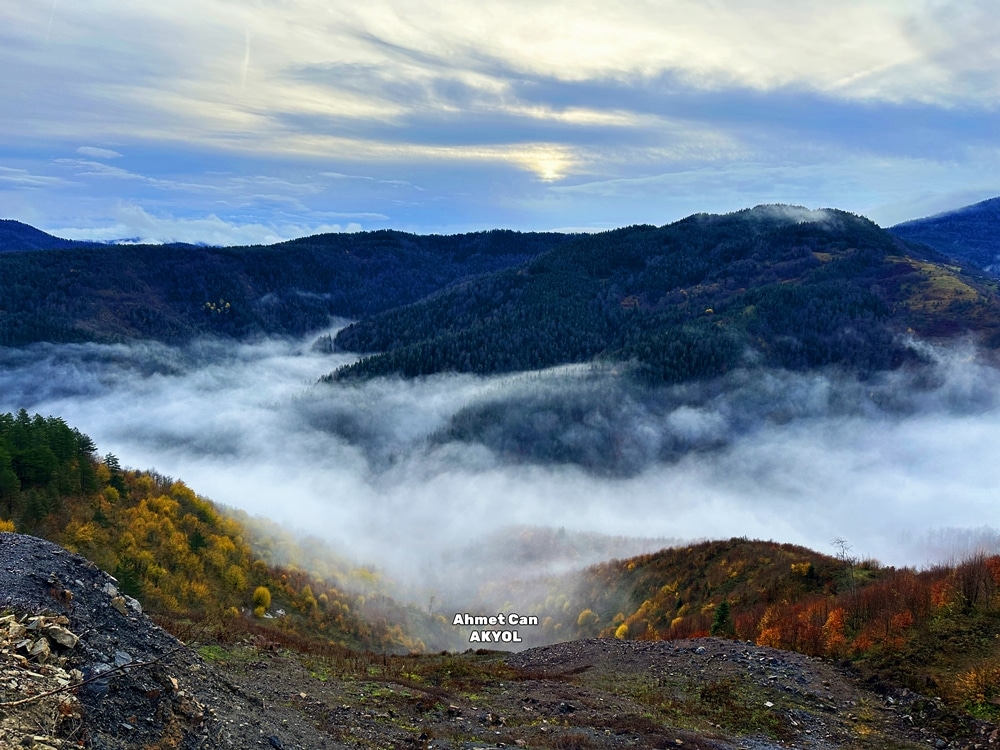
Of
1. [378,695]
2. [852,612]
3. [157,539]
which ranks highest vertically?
[852,612]

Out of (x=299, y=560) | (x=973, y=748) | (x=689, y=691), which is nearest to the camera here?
(x=973, y=748)

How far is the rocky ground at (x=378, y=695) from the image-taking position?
509 inches

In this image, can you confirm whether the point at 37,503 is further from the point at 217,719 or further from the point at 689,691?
the point at 689,691

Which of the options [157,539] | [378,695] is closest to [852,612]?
[378,695]

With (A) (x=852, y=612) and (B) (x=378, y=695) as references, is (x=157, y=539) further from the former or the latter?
(A) (x=852, y=612)

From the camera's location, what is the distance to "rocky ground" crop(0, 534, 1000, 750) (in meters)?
12.9

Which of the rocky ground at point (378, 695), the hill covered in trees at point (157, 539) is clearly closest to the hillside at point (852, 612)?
the rocky ground at point (378, 695)

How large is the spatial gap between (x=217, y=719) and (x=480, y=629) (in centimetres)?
10680

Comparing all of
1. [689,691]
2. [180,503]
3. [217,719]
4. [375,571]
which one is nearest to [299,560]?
[180,503]

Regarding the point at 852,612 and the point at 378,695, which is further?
the point at 852,612

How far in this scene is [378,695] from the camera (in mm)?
26453

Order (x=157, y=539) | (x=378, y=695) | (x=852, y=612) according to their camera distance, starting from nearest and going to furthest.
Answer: (x=378, y=695) → (x=852, y=612) → (x=157, y=539)

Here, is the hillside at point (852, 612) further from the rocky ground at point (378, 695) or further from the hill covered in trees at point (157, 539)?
the hill covered in trees at point (157, 539)

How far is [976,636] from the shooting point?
2777 cm
